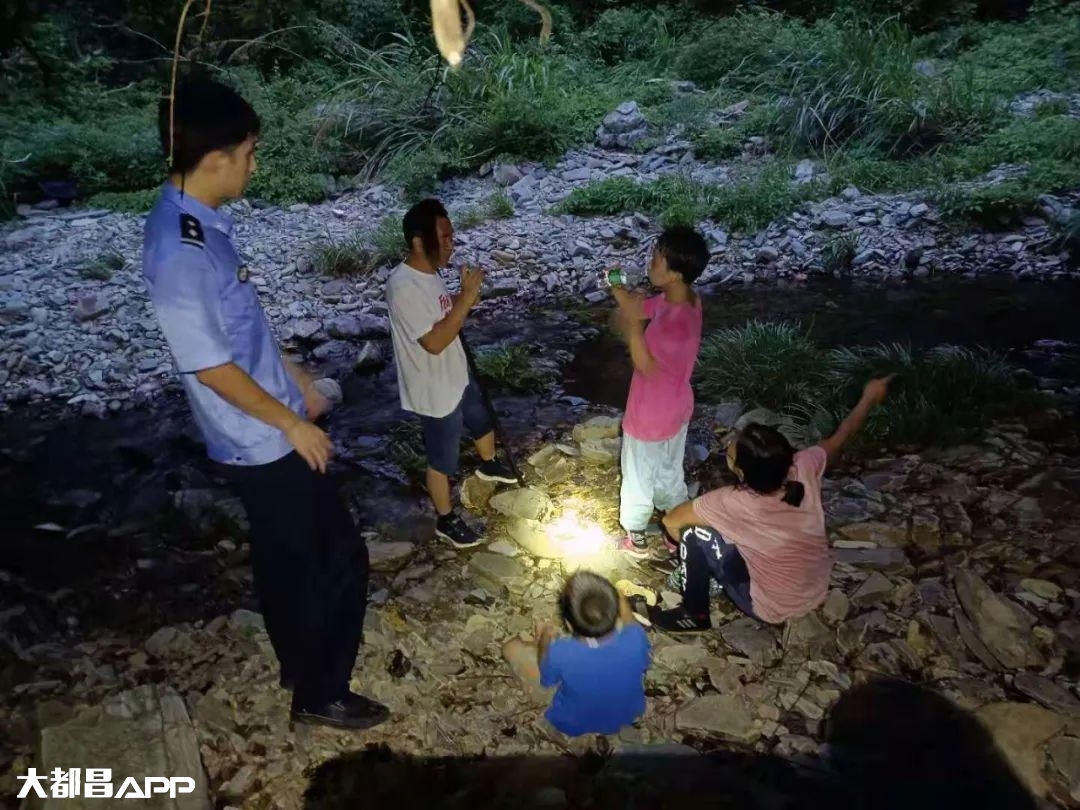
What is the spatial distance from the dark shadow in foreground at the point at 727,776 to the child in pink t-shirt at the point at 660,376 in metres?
1.09

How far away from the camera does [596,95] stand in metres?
12.4

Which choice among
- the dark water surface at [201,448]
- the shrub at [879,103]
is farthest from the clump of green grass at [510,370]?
the shrub at [879,103]

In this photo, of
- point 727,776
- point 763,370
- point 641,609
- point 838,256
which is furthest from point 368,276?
point 727,776

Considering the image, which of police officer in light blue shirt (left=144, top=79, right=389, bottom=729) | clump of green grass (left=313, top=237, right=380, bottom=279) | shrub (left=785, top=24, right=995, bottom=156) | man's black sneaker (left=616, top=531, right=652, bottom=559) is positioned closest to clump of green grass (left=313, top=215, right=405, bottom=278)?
clump of green grass (left=313, top=237, right=380, bottom=279)

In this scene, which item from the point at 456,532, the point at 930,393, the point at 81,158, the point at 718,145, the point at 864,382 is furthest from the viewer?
the point at 81,158

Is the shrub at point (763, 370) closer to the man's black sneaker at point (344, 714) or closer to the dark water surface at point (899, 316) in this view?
the dark water surface at point (899, 316)

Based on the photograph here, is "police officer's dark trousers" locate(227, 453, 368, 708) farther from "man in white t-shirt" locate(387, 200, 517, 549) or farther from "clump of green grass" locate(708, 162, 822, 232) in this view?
"clump of green grass" locate(708, 162, 822, 232)

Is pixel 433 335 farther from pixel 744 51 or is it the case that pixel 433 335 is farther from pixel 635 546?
pixel 744 51

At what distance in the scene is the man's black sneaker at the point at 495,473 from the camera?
4051 millimetres

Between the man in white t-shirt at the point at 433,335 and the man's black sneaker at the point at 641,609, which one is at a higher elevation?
the man in white t-shirt at the point at 433,335

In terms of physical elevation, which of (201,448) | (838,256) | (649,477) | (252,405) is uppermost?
(252,405)

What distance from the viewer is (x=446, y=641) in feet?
9.91

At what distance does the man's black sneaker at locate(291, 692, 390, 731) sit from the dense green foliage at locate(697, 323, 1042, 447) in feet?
9.61

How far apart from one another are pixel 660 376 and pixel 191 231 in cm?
175
